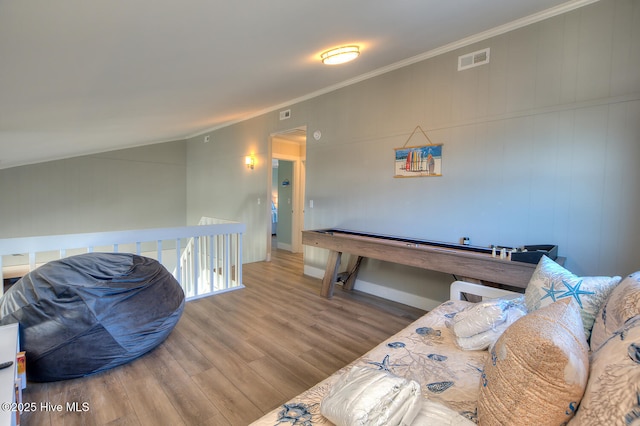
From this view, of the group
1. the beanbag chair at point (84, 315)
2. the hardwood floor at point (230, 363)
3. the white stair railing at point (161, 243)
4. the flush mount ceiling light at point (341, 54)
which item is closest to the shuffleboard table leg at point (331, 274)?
the hardwood floor at point (230, 363)

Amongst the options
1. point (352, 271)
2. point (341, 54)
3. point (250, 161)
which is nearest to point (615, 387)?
point (341, 54)

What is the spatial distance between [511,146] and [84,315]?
3721mm

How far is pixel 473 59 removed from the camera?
3.01 m

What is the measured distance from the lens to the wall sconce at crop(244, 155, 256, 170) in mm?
5910

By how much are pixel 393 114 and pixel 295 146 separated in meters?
3.39

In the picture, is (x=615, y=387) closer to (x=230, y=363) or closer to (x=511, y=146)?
(x=230, y=363)

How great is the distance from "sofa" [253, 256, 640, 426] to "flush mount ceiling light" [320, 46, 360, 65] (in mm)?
2588

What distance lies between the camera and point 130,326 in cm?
220

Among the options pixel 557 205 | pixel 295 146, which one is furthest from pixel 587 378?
pixel 295 146

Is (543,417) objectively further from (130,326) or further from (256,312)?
(256,312)

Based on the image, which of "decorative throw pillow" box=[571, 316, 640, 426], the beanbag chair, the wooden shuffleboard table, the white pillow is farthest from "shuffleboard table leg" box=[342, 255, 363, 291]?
"decorative throw pillow" box=[571, 316, 640, 426]

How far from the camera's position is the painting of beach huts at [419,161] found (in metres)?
3.30

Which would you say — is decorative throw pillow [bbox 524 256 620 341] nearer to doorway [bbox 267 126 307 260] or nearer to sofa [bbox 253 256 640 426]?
sofa [bbox 253 256 640 426]

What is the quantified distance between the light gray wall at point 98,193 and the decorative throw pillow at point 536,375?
322 inches
